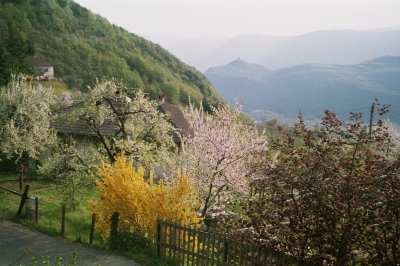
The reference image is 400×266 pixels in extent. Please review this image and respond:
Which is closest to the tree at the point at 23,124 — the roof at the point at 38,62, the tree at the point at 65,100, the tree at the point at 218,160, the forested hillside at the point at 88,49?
the tree at the point at 218,160

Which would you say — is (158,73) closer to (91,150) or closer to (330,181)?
(91,150)

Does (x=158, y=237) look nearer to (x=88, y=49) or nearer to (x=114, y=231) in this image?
(x=114, y=231)

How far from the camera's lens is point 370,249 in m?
6.71

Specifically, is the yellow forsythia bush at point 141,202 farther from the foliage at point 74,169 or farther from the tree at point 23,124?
the tree at point 23,124

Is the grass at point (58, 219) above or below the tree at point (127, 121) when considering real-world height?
below

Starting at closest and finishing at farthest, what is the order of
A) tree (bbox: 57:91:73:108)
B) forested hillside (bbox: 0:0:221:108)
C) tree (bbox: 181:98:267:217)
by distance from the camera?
1. tree (bbox: 181:98:267:217)
2. tree (bbox: 57:91:73:108)
3. forested hillside (bbox: 0:0:221:108)

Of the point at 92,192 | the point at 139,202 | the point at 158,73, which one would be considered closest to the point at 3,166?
the point at 92,192

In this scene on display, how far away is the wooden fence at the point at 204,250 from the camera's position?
7.88 m

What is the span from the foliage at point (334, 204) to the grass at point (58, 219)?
3.62m

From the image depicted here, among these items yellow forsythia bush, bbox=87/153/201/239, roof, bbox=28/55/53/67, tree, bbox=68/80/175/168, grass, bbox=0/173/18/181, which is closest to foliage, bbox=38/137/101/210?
tree, bbox=68/80/175/168

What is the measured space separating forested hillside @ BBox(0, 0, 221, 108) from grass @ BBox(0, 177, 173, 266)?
4262 centimetres

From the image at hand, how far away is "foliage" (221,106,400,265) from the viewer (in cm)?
658

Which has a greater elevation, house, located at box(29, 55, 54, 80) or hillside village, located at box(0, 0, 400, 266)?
house, located at box(29, 55, 54, 80)

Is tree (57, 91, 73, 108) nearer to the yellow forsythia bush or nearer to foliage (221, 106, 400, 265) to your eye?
the yellow forsythia bush
